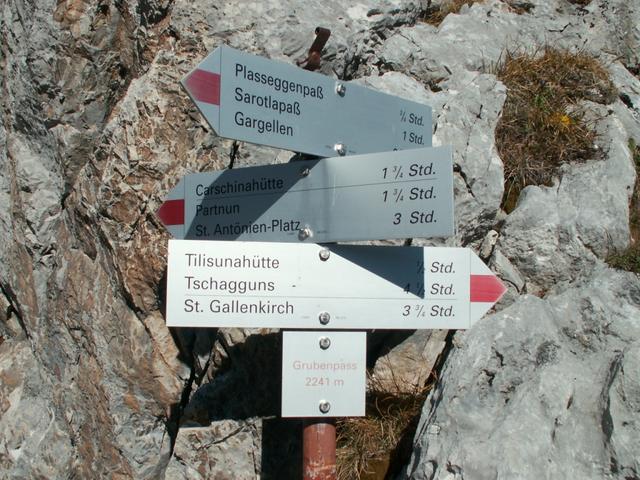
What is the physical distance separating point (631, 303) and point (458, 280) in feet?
4.44

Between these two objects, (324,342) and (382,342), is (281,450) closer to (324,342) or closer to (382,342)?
(382,342)

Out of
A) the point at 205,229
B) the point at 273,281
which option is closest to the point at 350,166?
the point at 273,281

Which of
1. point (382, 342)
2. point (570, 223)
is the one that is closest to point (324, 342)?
point (382, 342)

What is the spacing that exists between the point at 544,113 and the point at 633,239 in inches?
51.9

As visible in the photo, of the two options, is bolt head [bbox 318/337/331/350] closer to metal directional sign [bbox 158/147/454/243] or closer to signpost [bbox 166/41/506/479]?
signpost [bbox 166/41/506/479]

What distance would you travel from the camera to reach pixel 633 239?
18.0 ft

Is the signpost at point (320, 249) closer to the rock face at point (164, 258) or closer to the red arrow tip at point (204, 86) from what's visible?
the red arrow tip at point (204, 86)

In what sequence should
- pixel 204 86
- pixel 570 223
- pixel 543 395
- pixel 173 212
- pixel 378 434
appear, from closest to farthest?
pixel 204 86, pixel 543 395, pixel 173 212, pixel 378 434, pixel 570 223

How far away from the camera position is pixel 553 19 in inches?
296

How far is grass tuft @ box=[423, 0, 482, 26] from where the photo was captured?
7.46m

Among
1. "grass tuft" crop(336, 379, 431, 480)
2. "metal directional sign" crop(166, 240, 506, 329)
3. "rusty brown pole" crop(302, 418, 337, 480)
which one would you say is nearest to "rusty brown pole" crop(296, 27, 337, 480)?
"rusty brown pole" crop(302, 418, 337, 480)

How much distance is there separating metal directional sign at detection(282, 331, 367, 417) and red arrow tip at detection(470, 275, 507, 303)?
0.71 metres

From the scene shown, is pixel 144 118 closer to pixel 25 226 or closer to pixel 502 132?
pixel 25 226

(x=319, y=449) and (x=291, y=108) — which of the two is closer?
(x=291, y=108)
